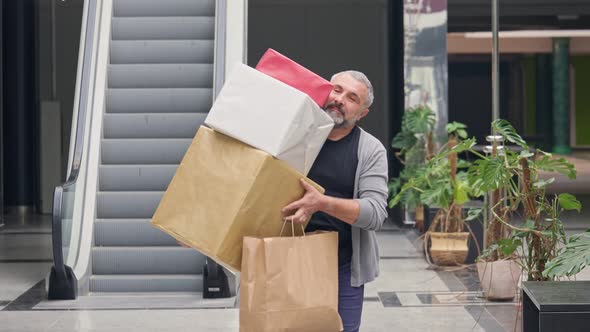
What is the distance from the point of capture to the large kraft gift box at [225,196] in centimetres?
330

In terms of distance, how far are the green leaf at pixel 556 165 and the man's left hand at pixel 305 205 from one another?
12.8 feet

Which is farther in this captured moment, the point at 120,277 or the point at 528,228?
the point at 120,277

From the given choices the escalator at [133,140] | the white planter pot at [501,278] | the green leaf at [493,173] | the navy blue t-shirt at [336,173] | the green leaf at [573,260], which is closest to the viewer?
the navy blue t-shirt at [336,173]

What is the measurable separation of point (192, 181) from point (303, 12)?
15.2 m

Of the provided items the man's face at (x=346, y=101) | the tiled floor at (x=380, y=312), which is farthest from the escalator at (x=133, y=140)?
the man's face at (x=346, y=101)

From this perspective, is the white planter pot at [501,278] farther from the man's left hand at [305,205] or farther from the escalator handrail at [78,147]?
the man's left hand at [305,205]

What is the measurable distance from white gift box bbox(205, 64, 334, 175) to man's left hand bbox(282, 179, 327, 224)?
0.24ft

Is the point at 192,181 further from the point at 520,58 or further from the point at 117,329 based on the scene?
the point at 520,58

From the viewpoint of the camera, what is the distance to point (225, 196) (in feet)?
10.9

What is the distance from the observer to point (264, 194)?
331cm

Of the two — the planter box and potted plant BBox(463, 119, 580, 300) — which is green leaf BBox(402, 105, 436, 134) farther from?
the planter box

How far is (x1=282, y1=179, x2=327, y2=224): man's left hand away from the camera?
3.35 m

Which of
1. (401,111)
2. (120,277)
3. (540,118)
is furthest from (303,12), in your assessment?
(540,118)

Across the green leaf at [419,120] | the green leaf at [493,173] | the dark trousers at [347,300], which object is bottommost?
the dark trousers at [347,300]
